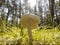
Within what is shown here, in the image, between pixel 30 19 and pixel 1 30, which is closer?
pixel 30 19

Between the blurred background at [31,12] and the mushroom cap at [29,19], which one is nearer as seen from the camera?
the mushroom cap at [29,19]

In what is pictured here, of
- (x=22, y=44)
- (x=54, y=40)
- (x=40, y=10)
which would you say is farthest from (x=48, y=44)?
(x=40, y=10)

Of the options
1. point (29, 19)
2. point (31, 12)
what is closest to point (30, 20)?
point (29, 19)

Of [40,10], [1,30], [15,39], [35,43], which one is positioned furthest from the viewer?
[40,10]

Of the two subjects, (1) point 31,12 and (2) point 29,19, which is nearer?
(2) point 29,19

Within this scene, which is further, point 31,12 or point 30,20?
point 31,12

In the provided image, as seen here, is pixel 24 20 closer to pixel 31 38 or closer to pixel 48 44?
pixel 31 38

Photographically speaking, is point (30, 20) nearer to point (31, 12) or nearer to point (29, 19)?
point (29, 19)

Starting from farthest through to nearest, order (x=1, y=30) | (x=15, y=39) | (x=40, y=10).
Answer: (x=40, y=10)
(x=1, y=30)
(x=15, y=39)

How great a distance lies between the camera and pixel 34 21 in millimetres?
1399

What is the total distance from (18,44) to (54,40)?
0.36 meters

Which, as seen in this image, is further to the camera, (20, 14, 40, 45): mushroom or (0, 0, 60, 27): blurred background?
(0, 0, 60, 27): blurred background

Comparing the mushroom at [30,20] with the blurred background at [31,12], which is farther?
the blurred background at [31,12]

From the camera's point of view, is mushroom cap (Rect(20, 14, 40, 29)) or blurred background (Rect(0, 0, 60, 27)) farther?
blurred background (Rect(0, 0, 60, 27))
